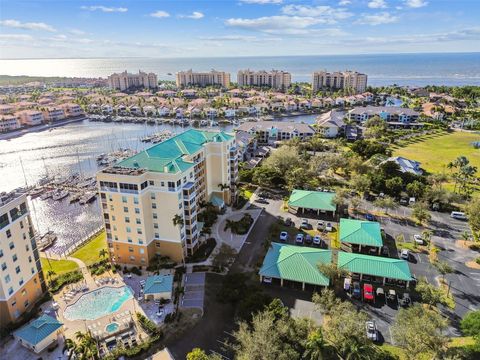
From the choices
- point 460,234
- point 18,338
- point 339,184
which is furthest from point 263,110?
point 18,338

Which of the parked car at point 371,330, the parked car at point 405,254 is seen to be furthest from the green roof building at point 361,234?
the parked car at point 371,330

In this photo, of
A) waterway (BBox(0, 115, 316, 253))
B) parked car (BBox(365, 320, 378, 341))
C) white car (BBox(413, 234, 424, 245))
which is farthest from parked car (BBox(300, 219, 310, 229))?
waterway (BBox(0, 115, 316, 253))

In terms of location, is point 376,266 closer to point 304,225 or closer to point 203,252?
point 304,225

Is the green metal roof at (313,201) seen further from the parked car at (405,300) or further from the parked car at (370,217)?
the parked car at (405,300)

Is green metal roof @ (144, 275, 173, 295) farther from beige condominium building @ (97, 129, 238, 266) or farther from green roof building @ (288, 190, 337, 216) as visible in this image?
green roof building @ (288, 190, 337, 216)

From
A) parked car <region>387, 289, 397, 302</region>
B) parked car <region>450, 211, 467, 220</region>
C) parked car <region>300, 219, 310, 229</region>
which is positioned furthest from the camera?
parked car <region>450, 211, 467, 220</region>

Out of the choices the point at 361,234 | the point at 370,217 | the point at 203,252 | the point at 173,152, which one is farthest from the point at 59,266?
the point at 370,217
